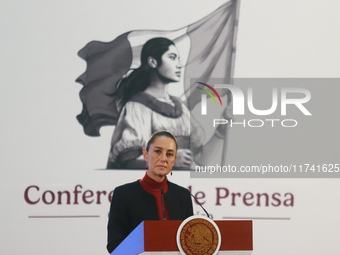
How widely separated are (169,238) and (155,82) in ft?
9.16

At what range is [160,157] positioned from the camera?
2.66 metres

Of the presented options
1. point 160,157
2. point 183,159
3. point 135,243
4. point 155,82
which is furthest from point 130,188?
point 155,82

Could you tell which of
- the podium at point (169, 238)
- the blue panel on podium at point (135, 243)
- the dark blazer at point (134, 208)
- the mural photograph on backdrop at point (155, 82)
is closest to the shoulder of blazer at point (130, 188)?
the dark blazer at point (134, 208)

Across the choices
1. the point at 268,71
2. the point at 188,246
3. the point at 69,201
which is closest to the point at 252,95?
the point at 268,71

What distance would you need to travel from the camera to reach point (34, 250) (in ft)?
13.6

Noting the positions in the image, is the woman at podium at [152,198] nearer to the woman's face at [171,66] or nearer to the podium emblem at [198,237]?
the podium emblem at [198,237]

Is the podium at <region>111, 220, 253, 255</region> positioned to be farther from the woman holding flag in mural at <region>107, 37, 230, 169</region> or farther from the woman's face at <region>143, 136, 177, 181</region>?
the woman holding flag in mural at <region>107, 37, 230, 169</region>

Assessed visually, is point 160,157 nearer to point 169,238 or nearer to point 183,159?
point 169,238

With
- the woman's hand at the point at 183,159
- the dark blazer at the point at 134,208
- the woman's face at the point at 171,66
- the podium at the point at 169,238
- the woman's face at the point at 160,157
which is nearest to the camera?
the podium at the point at 169,238

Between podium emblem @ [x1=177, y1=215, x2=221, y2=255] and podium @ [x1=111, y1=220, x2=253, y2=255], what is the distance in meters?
0.03

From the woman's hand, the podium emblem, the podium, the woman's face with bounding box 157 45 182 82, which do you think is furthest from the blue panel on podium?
the woman's face with bounding box 157 45 182 82

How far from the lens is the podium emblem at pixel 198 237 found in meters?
1.72

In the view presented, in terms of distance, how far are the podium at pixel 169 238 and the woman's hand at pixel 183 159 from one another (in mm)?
2379

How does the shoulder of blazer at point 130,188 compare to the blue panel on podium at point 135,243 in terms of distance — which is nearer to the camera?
the blue panel on podium at point 135,243
